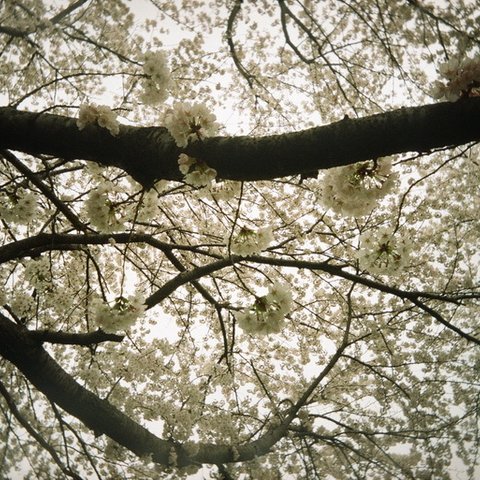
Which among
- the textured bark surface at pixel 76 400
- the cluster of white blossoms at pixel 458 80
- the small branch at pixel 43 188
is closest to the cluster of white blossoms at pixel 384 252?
the cluster of white blossoms at pixel 458 80

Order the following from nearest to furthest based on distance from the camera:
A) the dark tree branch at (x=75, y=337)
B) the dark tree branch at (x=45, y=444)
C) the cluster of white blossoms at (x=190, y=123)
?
1. the cluster of white blossoms at (x=190, y=123)
2. the dark tree branch at (x=75, y=337)
3. the dark tree branch at (x=45, y=444)

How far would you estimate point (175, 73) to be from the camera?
590 cm

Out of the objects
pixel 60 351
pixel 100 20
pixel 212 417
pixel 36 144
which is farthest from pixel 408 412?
pixel 100 20

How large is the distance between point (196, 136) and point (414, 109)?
39.7 inches

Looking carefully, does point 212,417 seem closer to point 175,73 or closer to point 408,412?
point 408,412

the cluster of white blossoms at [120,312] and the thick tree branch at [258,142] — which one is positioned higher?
the thick tree branch at [258,142]

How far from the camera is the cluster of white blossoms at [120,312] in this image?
232 centimetres

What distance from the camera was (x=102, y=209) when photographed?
2270mm

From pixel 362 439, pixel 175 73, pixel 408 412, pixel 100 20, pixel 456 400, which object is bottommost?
pixel 362 439

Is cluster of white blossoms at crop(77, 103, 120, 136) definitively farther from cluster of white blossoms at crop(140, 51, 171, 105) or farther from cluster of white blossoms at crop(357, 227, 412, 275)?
cluster of white blossoms at crop(357, 227, 412, 275)

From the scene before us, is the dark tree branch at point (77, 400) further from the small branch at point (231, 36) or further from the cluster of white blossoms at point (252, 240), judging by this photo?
the small branch at point (231, 36)

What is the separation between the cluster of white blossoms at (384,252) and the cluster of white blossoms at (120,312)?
1550 mm

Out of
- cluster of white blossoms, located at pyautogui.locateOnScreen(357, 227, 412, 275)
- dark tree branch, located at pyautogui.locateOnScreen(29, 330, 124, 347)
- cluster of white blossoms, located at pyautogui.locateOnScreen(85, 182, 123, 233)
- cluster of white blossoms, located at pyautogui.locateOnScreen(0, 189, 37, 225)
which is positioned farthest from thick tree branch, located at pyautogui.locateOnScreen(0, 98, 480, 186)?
dark tree branch, located at pyautogui.locateOnScreen(29, 330, 124, 347)

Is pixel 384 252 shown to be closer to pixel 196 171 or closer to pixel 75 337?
pixel 196 171
